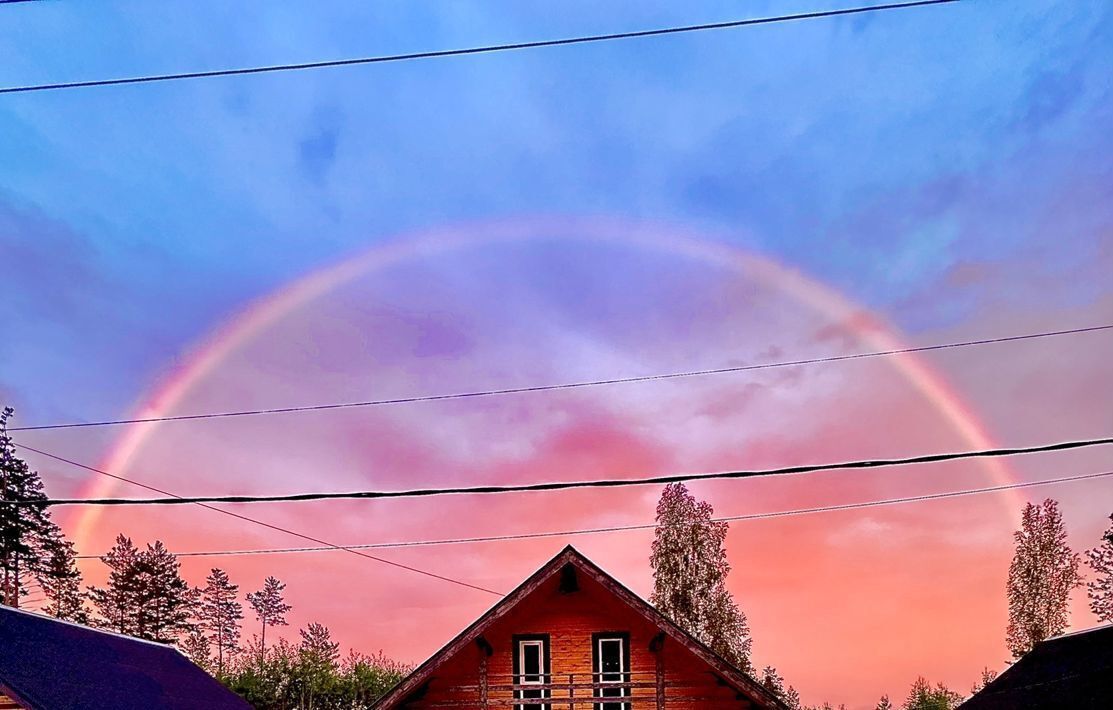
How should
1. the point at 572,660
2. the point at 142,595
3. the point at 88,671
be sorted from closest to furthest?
1. the point at 88,671
2. the point at 572,660
3. the point at 142,595

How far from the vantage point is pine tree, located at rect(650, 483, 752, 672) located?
58.9 meters

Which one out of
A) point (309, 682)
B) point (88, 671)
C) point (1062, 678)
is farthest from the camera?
point (309, 682)

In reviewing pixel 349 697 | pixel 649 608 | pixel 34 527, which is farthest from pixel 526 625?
pixel 34 527

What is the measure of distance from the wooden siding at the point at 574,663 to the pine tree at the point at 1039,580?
4414cm

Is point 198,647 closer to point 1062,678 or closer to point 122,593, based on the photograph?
point 122,593

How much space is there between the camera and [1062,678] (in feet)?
85.3

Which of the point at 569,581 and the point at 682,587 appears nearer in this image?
the point at 569,581

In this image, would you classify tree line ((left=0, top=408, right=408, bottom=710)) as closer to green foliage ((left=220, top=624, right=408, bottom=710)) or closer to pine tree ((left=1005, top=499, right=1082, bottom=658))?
green foliage ((left=220, top=624, right=408, bottom=710))

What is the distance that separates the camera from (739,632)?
194 ft

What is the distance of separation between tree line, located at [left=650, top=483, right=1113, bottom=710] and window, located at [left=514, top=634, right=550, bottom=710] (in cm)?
3190

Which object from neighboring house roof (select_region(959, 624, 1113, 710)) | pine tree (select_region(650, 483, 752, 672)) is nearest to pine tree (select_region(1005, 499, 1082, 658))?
pine tree (select_region(650, 483, 752, 672))

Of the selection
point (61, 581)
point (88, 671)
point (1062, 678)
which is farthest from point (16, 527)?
point (1062, 678)

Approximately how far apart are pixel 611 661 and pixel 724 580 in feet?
115

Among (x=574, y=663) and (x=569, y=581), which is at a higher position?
(x=569, y=581)
